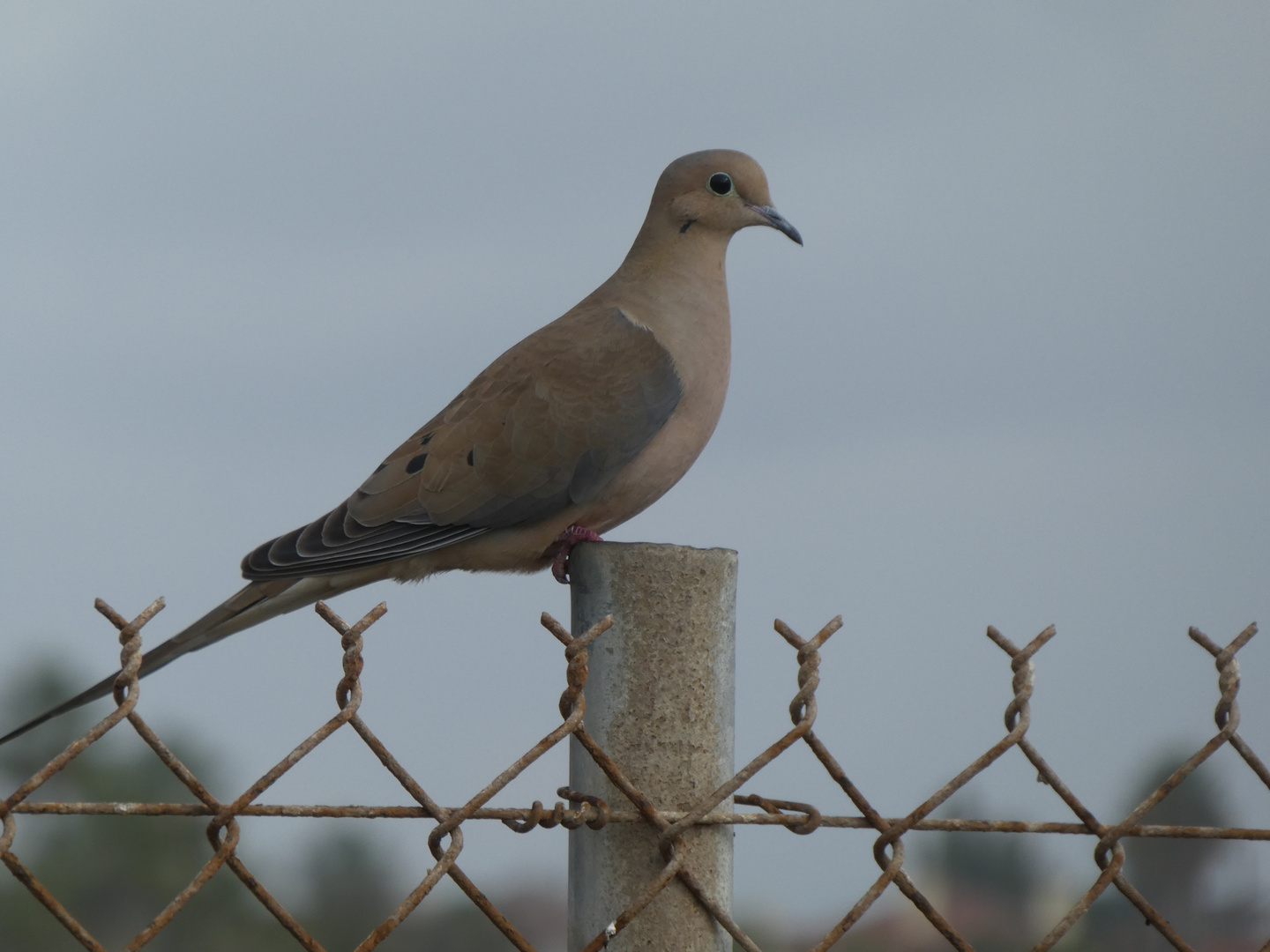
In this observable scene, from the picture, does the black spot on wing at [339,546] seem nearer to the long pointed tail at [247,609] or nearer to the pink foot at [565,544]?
the long pointed tail at [247,609]

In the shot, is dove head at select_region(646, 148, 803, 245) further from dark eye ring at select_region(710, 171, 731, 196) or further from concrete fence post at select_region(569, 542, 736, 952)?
concrete fence post at select_region(569, 542, 736, 952)

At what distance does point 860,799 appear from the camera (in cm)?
211

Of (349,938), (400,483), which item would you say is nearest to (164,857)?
(349,938)

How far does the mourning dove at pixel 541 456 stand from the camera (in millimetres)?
3938

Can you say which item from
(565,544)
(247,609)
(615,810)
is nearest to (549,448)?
(565,544)

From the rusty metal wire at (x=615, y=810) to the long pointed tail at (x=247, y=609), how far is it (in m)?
1.25

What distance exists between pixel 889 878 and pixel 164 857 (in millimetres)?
36985

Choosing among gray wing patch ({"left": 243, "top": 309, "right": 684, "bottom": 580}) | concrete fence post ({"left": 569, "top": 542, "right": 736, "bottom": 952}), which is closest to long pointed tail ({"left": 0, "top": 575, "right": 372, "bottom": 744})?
gray wing patch ({"left": 243, "top": 309, "right": 684, "bottom": 580})

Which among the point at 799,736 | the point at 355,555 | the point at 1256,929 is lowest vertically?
the point at 1256,929

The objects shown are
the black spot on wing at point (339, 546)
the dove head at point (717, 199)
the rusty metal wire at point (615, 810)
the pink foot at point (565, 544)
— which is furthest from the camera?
the dove head at point (717, 199)

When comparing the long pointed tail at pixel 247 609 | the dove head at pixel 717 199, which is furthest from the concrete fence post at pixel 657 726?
the dove head at pixel 717 199

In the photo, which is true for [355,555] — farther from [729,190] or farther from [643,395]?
[729,190]

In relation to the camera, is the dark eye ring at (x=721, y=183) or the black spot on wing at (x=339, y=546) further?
the dark eye ring at (x=721, y=183)

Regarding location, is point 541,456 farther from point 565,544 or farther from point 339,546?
point 339,546
